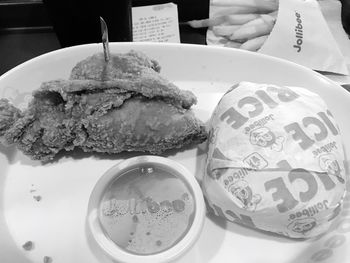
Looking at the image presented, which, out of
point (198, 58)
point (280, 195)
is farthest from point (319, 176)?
point (198, 58)

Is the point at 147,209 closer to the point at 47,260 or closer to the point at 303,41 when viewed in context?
the point at 47,260

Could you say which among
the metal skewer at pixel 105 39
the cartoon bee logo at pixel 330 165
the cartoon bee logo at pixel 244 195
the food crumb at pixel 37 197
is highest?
the metal skewer at pixel 105 39

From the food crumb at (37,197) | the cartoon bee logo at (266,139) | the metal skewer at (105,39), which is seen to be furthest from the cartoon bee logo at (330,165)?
the food crumb at (37,197)

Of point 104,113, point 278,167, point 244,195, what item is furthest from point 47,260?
point 278,167

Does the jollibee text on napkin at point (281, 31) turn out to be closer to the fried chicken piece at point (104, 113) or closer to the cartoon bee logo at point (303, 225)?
the fried chicken piece at point (104, 113)

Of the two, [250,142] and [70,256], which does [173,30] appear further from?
[70,256]

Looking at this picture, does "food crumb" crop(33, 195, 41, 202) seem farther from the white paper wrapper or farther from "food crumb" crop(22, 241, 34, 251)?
the white paper wrapper
